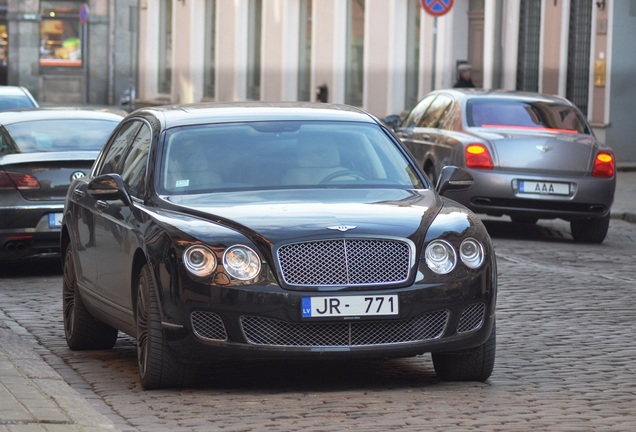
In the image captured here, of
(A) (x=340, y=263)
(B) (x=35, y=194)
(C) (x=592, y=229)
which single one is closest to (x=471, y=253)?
(A) (x=340, y=263)

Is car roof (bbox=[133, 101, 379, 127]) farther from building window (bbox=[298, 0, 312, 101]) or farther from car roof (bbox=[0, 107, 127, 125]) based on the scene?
building window (bbox=[298, 0, 312, 101])

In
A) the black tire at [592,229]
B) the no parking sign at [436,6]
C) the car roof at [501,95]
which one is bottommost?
the black tire at [592,229]

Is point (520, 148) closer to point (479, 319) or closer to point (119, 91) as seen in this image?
point (479, 319)

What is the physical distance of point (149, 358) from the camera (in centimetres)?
798

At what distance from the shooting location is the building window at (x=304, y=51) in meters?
39.7

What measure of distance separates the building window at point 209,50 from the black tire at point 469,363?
36.9 m

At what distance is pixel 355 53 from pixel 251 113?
93.3ft

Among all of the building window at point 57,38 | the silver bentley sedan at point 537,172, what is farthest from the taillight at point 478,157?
the building window at point 57,38

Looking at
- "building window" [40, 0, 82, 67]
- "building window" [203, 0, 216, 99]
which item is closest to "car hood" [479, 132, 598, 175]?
"building window" [203, 0, 216, 99]

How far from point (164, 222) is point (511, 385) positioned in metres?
1.87

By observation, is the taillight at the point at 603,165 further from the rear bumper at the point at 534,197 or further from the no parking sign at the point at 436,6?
the no parking sign at the point at 436,6

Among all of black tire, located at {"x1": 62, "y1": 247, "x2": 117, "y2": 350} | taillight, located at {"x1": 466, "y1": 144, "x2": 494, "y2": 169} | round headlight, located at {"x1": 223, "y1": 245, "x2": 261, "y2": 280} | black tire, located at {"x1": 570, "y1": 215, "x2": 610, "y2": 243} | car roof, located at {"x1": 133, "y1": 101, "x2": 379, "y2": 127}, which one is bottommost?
black tire, located at {"x1": 570, "y1": 215, "x2": 610, "y2": 243}

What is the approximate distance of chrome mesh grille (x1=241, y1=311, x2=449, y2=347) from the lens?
304 inches

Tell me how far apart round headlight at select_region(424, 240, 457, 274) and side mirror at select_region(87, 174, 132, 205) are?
1740 mm
